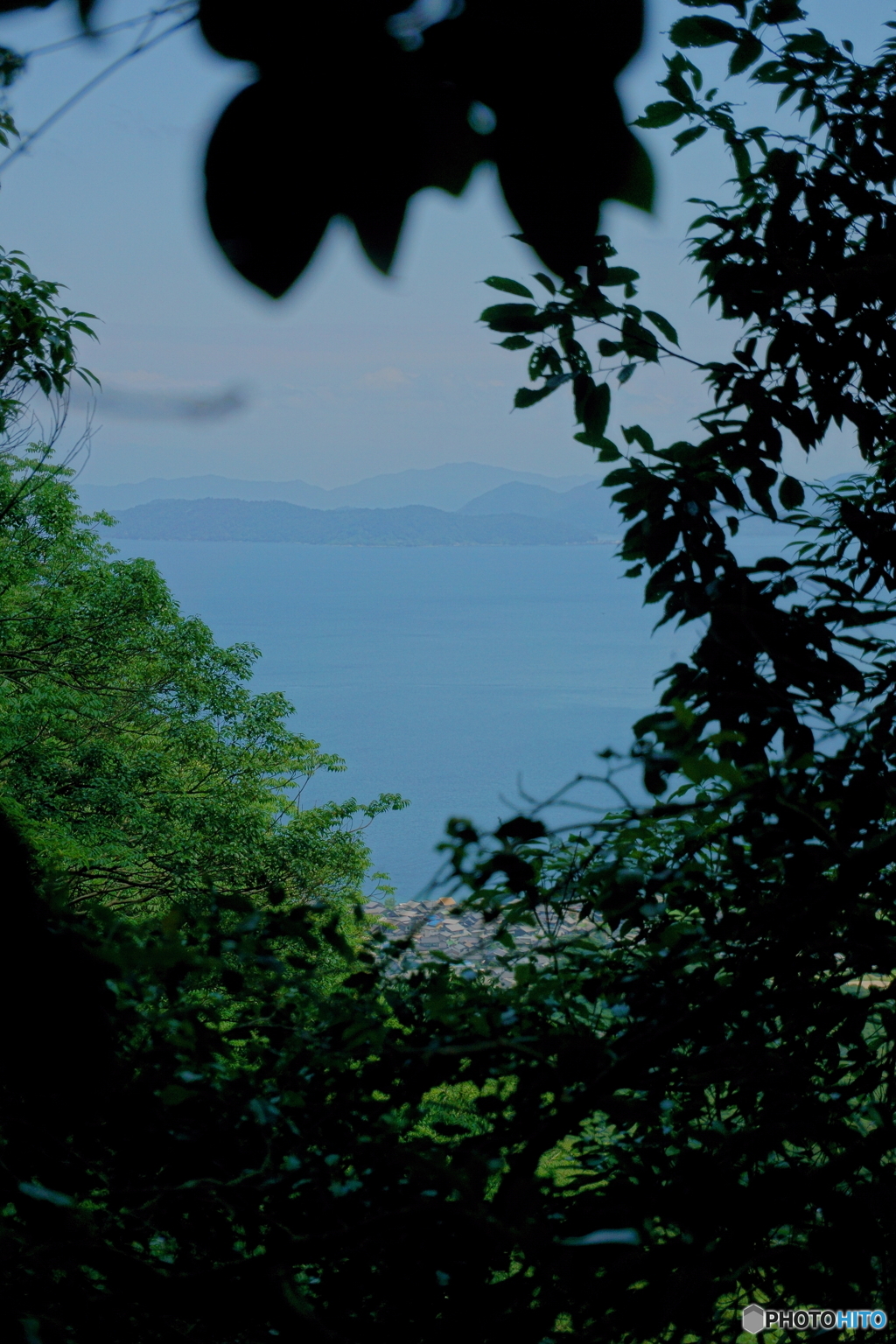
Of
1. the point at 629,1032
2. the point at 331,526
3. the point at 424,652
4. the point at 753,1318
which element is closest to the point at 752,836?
the point at 629,1032

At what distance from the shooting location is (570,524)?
8.37m

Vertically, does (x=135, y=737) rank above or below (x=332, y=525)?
below

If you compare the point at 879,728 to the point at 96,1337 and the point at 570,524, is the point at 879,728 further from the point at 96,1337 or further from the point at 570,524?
the point at 570,524

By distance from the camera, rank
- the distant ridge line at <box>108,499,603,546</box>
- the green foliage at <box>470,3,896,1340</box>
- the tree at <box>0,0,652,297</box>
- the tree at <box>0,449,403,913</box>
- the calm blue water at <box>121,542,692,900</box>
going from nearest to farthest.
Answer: the tree at <box>0,0,652,297</box>
the green foliage at <box>470,3,896,1340</box>
the tree at <box>0,449,403,913</box>
the distant ridge line at <box>108,499,603,546</box>
the calm blue water at <box>121,542,692,900</box>

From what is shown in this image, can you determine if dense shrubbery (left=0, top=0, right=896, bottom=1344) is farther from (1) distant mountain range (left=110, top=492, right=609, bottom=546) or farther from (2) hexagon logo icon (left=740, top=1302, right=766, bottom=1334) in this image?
(1) distant mountain range (left=110, top=492, right=609, bottom=546)

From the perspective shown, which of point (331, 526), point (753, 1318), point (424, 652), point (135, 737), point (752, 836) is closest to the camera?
point (753, 1318)

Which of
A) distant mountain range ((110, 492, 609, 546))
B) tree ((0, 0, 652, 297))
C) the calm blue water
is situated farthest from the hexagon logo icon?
distant mountain range ((110, 492, 609, 546))

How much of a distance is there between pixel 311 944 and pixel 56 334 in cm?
157

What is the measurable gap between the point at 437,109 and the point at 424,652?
18.0 m

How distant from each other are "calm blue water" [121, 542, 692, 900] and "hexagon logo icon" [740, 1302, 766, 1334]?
5552 mm

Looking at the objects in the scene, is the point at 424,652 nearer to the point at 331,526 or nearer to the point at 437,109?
the point at 331,526

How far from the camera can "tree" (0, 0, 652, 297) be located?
321 millimetres

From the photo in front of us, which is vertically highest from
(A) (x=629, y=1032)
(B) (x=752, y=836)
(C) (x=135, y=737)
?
(C) (x=135, y=737)

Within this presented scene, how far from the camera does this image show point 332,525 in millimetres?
7832
